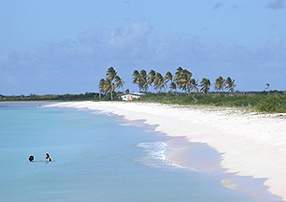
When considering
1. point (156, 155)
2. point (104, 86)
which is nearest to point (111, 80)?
point (104, 86)

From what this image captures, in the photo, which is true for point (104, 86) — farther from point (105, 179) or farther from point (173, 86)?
point (105, 179)

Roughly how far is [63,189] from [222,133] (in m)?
16.3

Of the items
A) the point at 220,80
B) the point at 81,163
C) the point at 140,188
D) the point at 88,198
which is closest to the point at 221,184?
the point at 140,188

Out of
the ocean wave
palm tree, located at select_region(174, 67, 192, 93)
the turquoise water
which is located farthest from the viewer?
palm tree, located at select_region(174, 67, 192, 93)

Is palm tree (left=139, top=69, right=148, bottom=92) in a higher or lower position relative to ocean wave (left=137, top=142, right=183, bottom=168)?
higher

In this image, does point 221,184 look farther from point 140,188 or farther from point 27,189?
point 27,189

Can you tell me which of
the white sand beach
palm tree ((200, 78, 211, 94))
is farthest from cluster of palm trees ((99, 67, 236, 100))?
the white sand beach

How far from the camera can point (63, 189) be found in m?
16.4

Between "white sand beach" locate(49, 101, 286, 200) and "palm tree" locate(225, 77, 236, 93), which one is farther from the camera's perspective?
"palm tree" locate(225, 77, 236, 93)

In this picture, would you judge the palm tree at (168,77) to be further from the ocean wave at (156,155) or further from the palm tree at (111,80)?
the ocean wave at (156,155)

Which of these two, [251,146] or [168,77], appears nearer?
[251,146]

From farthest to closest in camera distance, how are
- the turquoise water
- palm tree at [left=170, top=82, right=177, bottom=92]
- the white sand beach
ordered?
1. palm tree at [left=170, top=82, right=177, bottom=92]
2. the white sand beach
3. the turquoise water

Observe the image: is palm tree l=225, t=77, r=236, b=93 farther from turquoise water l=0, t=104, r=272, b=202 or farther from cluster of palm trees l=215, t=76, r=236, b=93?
turquoise water l=0, t=104, r=272, b=202

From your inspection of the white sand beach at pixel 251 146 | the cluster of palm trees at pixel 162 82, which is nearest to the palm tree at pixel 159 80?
the cluster of palm trees at pixel 162 82
